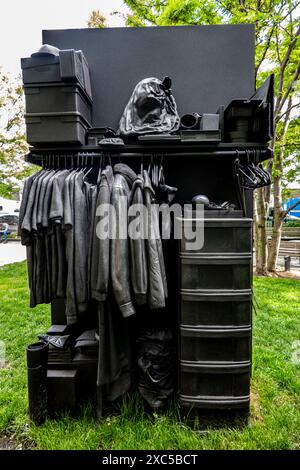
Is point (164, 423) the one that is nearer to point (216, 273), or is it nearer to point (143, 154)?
point (216, 273)

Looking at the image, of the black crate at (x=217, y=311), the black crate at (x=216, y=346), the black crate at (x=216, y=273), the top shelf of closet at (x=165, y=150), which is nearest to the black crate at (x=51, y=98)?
the top shelf of closet at (x=165, y=150)

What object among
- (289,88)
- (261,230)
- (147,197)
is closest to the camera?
(147,197)

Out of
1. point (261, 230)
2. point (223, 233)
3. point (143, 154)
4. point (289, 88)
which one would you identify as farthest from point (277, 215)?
point (143, 154)

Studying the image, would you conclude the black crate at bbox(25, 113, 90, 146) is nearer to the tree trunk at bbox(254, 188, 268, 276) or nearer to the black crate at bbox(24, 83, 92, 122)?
the black crate at bbox(24, 83, 92, 122)

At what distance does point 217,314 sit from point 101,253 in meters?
0.84

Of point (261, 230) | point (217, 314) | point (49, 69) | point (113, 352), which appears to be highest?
point (49, 69)

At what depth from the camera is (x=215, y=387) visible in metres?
1.78

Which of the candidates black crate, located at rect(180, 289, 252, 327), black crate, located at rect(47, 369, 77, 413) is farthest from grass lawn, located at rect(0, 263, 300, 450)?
black crate, located at rect(180, 289, 252, 327)

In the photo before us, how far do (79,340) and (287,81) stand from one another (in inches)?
257

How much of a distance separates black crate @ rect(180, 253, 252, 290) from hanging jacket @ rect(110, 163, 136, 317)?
396mm

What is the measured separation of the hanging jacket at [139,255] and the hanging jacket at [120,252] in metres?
0.04

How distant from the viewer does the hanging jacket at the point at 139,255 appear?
1634 millimetres

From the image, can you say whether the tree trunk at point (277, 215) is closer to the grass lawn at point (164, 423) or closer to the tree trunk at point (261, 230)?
the tree trunk at point (261, 230)
